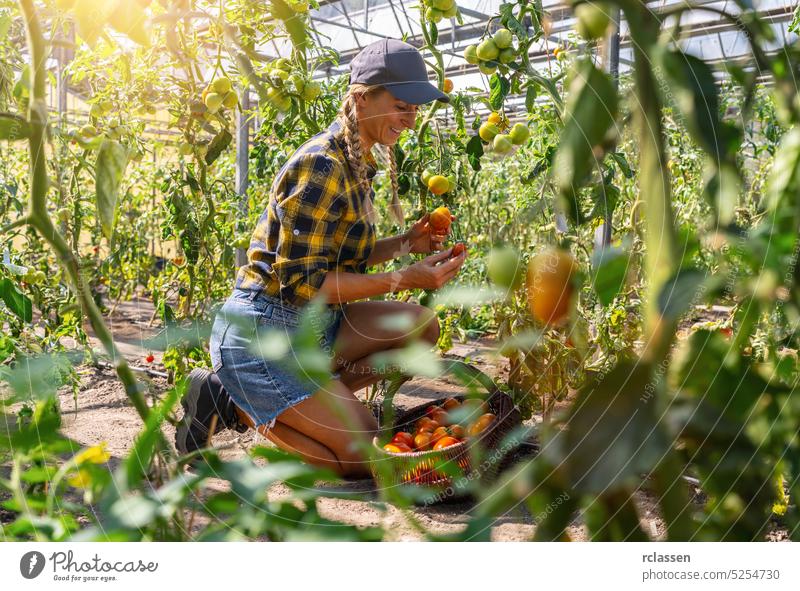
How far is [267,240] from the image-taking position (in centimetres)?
145

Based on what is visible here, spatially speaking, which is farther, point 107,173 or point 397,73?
point 397,73

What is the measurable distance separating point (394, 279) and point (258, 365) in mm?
306

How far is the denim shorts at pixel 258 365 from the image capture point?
142 cm

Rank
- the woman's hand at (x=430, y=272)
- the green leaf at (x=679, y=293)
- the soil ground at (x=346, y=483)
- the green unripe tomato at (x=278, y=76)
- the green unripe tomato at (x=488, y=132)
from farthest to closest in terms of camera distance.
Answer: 1. the green unripe tomato at (x=278, y=76)
2. the green unripe tomato at (x=488, y=132)
3. the woman's hand at (x=430, y=272)
4. the soil ground at (x=346, y=483)
5. the green leaf at (x=679, y=293)

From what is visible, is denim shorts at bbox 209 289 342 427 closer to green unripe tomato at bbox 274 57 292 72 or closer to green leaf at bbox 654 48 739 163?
green unripe tomato at bbox 274 57 292 72

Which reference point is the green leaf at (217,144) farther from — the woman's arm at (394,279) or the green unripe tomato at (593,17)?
the green unripe tomato at (593,17)

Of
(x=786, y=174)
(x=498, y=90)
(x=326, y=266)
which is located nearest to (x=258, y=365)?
(x=326, y=266)

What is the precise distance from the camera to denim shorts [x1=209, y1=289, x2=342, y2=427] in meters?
1.42

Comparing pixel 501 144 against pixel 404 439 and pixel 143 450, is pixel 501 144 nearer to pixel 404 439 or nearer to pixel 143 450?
pixel 404 439

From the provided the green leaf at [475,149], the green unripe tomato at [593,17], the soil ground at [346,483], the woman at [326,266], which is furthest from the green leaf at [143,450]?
the green leaf at [475,149]

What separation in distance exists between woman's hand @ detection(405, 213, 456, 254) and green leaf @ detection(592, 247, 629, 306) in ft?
3.83

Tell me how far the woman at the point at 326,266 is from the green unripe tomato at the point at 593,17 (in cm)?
96

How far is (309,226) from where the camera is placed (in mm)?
1374

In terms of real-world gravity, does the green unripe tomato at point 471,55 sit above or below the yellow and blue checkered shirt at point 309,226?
above
